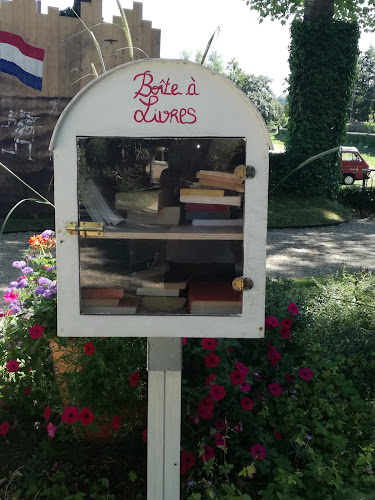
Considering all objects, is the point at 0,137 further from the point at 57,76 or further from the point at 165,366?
the point at 165,366

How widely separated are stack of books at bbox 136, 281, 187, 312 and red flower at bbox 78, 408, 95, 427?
0.83 m

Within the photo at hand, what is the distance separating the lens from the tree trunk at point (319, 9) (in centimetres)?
1259

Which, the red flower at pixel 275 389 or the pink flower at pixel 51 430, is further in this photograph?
the red flower at pixel 275 389

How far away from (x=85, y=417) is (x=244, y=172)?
1.40 m

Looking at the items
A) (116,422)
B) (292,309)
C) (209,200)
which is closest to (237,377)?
(116,422)

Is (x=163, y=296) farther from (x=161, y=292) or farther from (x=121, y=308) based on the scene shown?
(x=121, y=308)

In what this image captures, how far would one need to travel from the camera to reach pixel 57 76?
33.6 ft

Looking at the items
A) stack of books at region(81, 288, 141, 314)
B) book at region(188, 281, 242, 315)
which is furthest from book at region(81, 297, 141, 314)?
book at region(188, 281, 242, 315)

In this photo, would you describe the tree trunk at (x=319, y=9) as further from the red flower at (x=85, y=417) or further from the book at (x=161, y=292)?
the book at (x=161, y=292)

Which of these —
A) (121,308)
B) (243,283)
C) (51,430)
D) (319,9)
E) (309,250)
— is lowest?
(309,250)

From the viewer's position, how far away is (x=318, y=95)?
1300 cm

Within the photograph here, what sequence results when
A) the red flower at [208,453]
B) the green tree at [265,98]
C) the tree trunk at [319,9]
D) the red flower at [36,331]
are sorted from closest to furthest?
the red flower at [208,453] → the red flower at [36,331] → the tree trunk at [319,9] → the green tree at [265,98]

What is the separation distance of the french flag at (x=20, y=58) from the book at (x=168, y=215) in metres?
8.68

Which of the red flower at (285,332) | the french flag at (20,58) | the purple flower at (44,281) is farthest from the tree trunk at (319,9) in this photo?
the purple flower at (44,281)
